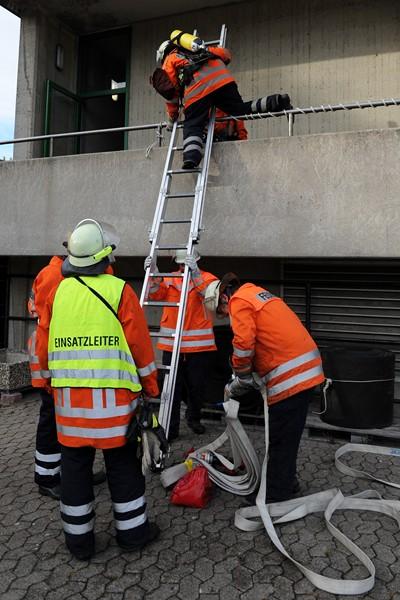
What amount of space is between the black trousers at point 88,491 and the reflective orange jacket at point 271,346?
3.22 feet

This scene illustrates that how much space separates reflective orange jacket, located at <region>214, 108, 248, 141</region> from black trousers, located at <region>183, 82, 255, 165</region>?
9cm

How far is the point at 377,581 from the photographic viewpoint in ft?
8.09

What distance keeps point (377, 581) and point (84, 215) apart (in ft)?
14.2

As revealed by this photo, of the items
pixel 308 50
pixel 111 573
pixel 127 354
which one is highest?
pixel 308 50

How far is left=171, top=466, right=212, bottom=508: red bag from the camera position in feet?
10.7

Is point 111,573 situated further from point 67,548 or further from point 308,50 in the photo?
point 308,50

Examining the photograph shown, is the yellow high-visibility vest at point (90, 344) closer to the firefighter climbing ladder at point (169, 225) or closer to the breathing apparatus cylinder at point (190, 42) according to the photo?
the firefighter climbing ladder at point (169, 225)

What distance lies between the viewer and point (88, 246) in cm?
272

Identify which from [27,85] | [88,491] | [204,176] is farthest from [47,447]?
[27,85]

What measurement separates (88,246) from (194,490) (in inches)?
73.9

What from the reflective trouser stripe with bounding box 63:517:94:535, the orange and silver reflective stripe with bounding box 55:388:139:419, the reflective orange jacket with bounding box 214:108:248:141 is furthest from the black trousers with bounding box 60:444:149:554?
the reflective orange jacket with bounding box 214:108:248:141

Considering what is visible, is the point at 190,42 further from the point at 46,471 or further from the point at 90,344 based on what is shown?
the point at 46,471

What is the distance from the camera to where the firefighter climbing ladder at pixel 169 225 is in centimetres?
368

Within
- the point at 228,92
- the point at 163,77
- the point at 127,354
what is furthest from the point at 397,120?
the point at 127,354
